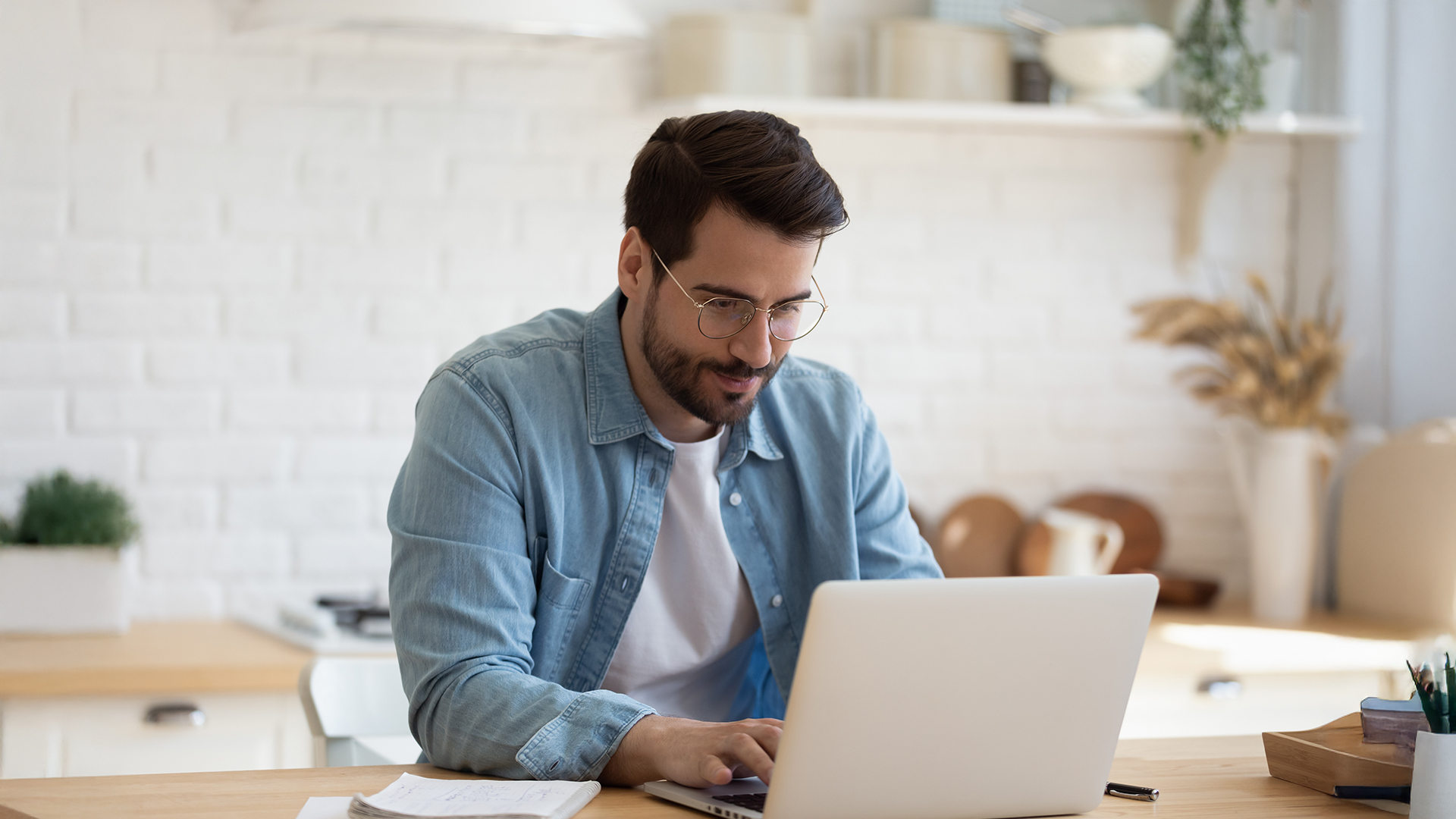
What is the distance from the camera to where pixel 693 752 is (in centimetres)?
126

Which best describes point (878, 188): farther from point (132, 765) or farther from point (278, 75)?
point (132, 765)

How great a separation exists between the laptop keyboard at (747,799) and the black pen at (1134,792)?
0.35 meters

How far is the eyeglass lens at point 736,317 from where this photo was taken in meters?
1.56

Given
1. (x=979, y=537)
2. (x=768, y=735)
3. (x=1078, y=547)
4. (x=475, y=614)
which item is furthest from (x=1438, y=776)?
(x=979, y=537)

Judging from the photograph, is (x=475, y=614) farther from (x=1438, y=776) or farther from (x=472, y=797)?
(x=1438, y=776)

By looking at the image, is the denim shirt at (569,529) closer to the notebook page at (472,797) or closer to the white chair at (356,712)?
the notebook page at (472,797)

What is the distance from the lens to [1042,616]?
117cm

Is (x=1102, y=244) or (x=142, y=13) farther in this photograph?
(x=1102, y=244)

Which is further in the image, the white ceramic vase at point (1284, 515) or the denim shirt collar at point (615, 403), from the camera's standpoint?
the white ceramic vase at point (1284, 515)

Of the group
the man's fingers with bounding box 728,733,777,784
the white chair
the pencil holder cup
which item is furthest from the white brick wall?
the pencil holder cup

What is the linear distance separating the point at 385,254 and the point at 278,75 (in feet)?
1.24

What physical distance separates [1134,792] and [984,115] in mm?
1723

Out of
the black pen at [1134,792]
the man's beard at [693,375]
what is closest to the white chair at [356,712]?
the man's beard at [693,375]

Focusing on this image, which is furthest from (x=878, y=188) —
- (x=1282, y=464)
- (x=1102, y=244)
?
(x=1282, y=464)
